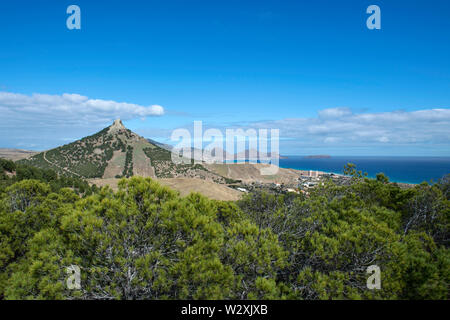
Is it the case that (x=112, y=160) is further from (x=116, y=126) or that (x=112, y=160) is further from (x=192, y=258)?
(x=192, y=258)

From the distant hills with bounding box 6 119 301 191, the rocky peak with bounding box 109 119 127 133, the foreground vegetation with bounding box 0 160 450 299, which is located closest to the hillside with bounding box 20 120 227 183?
the distant hills with bounding box 6 119 301 191

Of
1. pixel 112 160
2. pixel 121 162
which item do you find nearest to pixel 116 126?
pixel 112 160

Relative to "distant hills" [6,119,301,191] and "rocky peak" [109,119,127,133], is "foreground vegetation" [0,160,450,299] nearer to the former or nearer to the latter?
"distant hills" [6,119,301,191]

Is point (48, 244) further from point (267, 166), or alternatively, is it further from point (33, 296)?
point (267, 166)

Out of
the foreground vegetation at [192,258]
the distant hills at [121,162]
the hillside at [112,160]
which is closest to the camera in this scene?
the foreground vegetation at [192,258]

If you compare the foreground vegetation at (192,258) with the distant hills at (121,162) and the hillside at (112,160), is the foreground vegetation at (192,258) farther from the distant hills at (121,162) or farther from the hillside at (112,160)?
the hillside at (112,160)

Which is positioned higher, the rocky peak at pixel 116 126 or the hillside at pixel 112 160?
the rocky peak at pixel 116 126

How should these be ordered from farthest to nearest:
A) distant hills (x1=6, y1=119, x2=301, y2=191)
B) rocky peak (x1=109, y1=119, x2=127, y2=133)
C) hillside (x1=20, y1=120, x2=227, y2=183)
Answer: rocky peak (x1=109, y1=119, x2=127, y2=133)
distant hills (x1=6, y1=119, x2=301, y2=191)
hillside (x1=20, y1=120, x2=227, y2=183)

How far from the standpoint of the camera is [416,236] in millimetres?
9055

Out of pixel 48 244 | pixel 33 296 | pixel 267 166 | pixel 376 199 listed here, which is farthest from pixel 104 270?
pixel 267 166

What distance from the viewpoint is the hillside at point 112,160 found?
9042cm

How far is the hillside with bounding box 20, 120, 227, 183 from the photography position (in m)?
90.4

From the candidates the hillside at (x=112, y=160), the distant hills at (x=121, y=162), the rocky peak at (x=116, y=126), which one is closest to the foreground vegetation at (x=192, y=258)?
the distant hills at (x=121, y=162)
